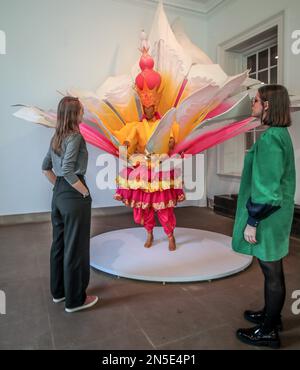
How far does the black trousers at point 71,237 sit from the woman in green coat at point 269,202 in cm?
74

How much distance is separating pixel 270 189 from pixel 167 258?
1262 millimetres

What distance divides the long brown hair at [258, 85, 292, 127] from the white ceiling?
3585mm

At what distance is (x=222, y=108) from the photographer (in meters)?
2.34

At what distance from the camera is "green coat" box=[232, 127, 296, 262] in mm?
1097

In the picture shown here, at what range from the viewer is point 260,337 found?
1248 millimetres

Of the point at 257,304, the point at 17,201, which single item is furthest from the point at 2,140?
the point at 257,304

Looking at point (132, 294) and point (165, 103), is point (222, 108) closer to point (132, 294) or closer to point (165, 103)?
point (165, 103)

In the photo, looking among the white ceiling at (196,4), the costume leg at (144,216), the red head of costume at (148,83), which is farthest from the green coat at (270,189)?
the white ceiling at (196,4)

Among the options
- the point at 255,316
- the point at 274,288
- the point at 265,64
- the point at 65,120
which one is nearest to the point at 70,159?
the point at 65,120

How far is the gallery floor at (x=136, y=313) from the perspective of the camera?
1276 millimetres

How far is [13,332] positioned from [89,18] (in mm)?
3624

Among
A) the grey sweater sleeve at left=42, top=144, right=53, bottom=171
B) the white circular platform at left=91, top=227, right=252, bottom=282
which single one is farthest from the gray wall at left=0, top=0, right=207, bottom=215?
the grey sweater sleeve at left=42, top=144, right=53, bottom=171

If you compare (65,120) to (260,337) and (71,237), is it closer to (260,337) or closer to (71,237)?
(71,237)

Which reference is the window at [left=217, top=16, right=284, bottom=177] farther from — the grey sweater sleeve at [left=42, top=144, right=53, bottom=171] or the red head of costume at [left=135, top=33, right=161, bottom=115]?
the grey sweater sleeve at [left=42, top=144, right=53, bottom=171]
